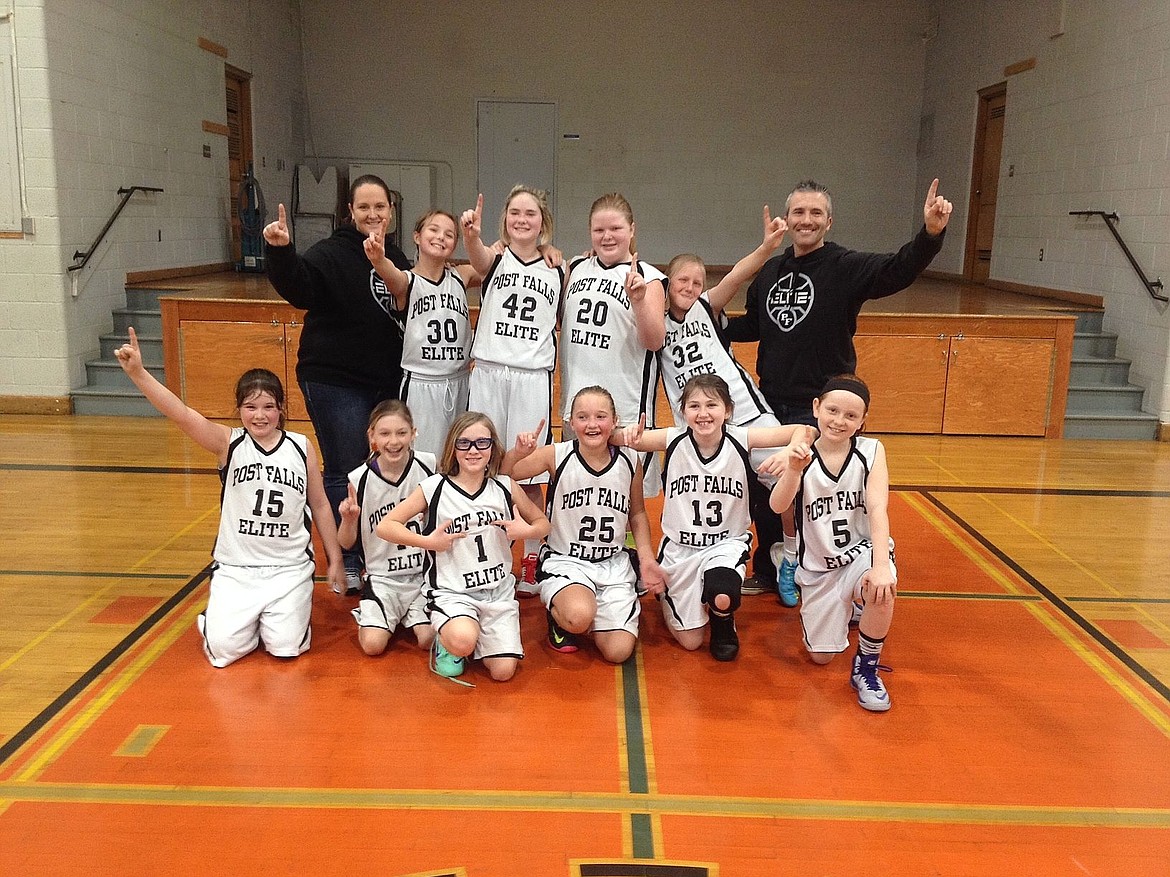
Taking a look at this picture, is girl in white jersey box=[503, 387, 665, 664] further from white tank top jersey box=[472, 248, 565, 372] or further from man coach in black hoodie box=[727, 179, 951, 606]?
man coach in black hoodie box=[727, 179, 951, 606]

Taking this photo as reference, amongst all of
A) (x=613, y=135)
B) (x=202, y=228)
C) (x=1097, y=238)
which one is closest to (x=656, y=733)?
(x=1097, y=238)

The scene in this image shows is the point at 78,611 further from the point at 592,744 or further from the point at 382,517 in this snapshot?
the point at 592,744

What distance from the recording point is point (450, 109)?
40.4 feet

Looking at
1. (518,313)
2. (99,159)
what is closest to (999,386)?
(518,313)

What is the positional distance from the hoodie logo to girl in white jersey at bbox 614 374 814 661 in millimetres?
475

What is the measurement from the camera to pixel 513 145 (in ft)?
40.9

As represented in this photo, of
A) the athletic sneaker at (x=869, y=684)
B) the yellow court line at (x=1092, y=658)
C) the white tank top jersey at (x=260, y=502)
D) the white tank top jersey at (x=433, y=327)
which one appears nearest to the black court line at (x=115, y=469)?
the white tank top jersey at (x=260, y=502)

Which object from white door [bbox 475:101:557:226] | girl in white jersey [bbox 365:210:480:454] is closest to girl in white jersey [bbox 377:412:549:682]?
girl in white jersey [bbox 365:210:480:454]

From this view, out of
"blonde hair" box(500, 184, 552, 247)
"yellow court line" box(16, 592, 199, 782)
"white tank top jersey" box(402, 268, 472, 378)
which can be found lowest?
"yellow court line" box(16, 592, 199, 782)

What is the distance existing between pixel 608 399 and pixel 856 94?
427 inches

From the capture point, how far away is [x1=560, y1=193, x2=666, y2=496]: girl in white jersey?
11.4 feet

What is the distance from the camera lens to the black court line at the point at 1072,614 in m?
Result: 3.17

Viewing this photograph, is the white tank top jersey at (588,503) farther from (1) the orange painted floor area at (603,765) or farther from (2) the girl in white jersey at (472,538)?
(1) the orange painted floor area at (603,765)

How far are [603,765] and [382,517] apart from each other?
1.26 meters
